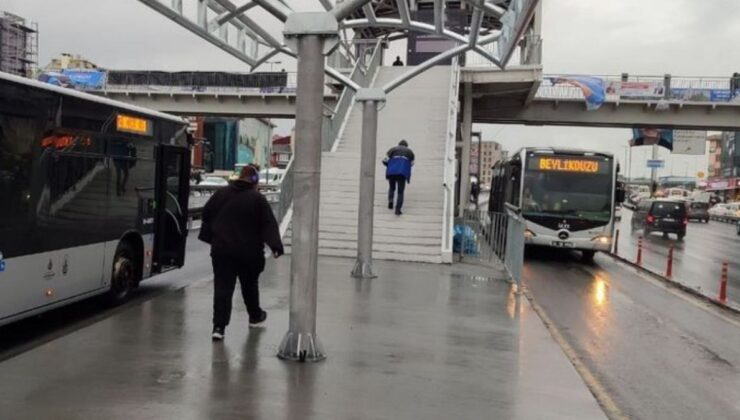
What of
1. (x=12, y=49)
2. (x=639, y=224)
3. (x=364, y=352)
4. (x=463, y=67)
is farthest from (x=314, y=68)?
→ (x=12, y=49)

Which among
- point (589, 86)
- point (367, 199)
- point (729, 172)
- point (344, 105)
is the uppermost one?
point (589, 86)

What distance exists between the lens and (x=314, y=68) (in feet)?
21.7

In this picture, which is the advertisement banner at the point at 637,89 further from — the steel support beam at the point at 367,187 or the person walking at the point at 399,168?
the steel support beam at the point at 367,187

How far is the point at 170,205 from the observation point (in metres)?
10.7

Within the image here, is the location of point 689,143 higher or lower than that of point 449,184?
higher

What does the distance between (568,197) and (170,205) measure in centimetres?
1200

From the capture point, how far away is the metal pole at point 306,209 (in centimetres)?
653

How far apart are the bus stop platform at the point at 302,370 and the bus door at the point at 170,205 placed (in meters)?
1.63

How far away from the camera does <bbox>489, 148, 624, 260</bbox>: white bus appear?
738 inches

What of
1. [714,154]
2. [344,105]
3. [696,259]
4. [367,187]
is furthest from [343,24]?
[714,154]

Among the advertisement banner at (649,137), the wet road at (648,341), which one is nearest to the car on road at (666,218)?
the advertisement banner at (649,137)

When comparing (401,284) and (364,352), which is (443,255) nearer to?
(401,284)

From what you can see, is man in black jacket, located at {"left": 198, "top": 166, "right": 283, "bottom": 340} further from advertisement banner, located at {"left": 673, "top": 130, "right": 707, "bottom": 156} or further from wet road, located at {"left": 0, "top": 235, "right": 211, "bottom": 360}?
advertisement banner, located at {"left": 673, "top": 130, "right": 707, "bottom": 156}

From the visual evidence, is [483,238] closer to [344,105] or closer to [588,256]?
[588,256]
